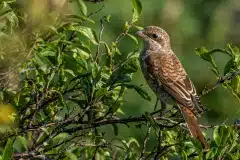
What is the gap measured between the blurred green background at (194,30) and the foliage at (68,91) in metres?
5.49

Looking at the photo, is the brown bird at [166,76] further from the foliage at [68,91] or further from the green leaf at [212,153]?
the green leaf at [212,153]

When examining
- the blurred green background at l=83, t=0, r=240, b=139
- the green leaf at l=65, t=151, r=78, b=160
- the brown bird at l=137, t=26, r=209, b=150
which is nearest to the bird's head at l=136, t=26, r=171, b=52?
the brown bird at l=137, t=26, r=209, b=150

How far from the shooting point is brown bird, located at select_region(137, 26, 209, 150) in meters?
6.25

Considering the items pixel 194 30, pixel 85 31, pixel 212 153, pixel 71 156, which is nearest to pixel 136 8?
pixel 85 31

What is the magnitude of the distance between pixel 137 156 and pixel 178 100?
1247 millimetres

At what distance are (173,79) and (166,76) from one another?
0.28ft

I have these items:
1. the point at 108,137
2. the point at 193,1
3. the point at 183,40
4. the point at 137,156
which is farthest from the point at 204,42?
the point at 137,156

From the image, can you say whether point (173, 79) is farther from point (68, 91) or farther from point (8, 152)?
point (8, 152)

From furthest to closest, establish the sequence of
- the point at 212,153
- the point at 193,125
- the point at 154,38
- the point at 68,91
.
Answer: the point at 154,38 < the point at 193,125 < the point at 68,91 < the point at 212,153

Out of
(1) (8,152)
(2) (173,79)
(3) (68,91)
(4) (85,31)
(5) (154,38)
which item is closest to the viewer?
(1) (8,152)

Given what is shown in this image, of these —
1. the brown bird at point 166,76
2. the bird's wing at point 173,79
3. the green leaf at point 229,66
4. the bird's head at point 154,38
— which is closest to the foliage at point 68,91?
the green leaf at point 229,66

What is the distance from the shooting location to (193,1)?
13469mm

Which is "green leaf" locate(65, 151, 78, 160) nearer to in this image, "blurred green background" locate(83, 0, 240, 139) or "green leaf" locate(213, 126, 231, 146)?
"green leaf" locate(213, 126, 231, 146)

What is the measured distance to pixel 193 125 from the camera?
216 inches
